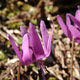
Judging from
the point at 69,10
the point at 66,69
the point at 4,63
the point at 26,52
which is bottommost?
the point at 66,69

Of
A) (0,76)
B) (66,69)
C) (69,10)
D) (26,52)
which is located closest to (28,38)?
(26,52)

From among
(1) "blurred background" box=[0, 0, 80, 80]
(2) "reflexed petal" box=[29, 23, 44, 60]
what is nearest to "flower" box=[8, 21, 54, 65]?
(2) "reflexed petal" box=[29, 23, 44, 60]

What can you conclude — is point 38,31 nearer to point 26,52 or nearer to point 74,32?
point 74,32

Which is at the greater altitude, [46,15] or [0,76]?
[46,15]

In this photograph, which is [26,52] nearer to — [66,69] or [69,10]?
[66,69]

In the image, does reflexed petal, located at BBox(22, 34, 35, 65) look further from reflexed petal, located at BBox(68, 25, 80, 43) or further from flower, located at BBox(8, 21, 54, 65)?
reflexed petal, located at BBox(68, 25, 80, 43)
